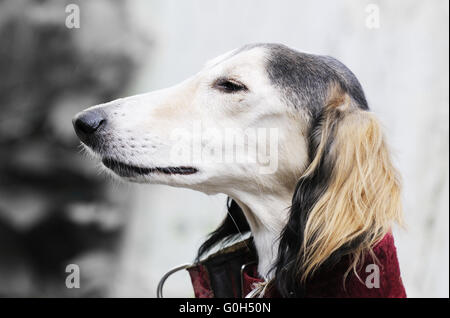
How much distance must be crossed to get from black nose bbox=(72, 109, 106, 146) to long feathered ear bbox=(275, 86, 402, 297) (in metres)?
0.69

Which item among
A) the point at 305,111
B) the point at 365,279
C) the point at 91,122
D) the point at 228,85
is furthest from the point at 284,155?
the point at 91,122

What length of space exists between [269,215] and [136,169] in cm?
51

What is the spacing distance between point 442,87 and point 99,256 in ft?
9.51

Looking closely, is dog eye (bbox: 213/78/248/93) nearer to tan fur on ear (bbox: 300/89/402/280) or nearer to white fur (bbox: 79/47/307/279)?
white fur (bbox: 79/47/307/279)

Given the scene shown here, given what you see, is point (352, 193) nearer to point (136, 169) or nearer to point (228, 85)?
point (228, 85)

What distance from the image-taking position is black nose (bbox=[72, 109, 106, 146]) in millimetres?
1670

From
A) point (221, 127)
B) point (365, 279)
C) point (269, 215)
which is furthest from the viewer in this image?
point (269, 215)

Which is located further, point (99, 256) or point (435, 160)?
point (435, 160)

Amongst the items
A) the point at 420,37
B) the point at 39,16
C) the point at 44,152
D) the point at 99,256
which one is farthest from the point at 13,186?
the point at 420,37

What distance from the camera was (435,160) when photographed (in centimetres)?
412

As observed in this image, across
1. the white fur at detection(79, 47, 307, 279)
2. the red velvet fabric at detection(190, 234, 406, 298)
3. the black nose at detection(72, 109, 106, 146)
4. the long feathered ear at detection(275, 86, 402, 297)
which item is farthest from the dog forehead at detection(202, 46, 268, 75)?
the red velvet fabric at detection(190, 234, 406, 298)

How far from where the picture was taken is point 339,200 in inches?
66.1

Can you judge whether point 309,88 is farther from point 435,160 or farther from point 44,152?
point 435,160

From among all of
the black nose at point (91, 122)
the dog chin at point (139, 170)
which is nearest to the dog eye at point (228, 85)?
the dog chin at point (139, 170)
